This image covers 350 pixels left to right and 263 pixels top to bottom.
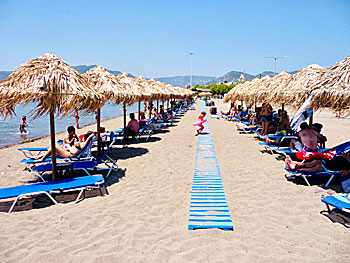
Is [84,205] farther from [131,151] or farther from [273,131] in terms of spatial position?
[273,131]

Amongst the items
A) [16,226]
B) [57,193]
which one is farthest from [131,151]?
[16,226]

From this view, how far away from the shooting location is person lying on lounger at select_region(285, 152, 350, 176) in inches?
187

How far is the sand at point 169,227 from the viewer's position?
2.88m

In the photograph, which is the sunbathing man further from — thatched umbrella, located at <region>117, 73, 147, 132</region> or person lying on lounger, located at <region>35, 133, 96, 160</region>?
→ thatched umbrella, located at <region>117, 73, 147, 132</region>

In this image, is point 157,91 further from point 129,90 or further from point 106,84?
point 106,84

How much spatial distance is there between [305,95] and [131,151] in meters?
5.00

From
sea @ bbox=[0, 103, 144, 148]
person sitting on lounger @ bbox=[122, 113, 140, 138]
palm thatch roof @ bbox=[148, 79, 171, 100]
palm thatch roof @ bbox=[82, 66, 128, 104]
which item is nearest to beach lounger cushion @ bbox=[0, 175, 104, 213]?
sea @ bbox=[0, 103, 144, 148]

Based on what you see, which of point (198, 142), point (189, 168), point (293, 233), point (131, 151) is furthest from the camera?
point (198, 142)

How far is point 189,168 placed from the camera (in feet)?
20.6

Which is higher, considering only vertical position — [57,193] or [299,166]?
[299,166]

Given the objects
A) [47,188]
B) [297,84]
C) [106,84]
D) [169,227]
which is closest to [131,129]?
[106,84]

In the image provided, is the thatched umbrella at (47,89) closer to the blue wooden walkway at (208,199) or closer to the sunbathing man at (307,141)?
the blue wooden walkway at (208,199)

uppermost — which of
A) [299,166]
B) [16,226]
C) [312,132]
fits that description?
[312,132]

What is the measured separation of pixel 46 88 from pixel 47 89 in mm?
21
